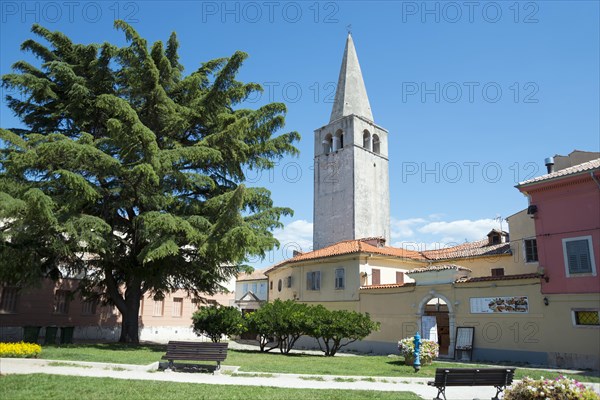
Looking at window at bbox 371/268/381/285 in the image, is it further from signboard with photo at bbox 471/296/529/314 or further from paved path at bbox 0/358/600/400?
paved path at bbox 0/358/600/400

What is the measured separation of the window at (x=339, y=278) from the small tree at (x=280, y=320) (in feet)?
25.1

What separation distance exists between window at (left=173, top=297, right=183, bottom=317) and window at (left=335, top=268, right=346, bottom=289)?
42.0 ft

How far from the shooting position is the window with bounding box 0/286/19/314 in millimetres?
23172

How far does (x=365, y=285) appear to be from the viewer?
25.4 metres

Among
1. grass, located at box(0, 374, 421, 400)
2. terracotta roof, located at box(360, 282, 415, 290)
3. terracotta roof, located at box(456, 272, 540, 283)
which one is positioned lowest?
grass, located at box(0, 374, 421, 400)

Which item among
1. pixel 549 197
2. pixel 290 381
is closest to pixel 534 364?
pixel 549 197

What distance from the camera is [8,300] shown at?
23.5 metres

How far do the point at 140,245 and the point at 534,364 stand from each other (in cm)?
1669

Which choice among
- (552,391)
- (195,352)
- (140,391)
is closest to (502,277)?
(552,391)

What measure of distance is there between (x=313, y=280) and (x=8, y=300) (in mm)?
17113

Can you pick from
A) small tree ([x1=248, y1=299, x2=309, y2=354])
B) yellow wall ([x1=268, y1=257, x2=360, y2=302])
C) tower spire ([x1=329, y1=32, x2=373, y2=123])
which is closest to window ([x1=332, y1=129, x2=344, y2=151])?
tower spire ([x1=329, y1=32, x2=373, y2=123])

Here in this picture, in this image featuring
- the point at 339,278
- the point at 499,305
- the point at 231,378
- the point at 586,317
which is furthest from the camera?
the point at 339,278

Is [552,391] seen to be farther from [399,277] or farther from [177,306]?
[177,306]

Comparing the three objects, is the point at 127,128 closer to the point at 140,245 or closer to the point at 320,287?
the point at 140,245
